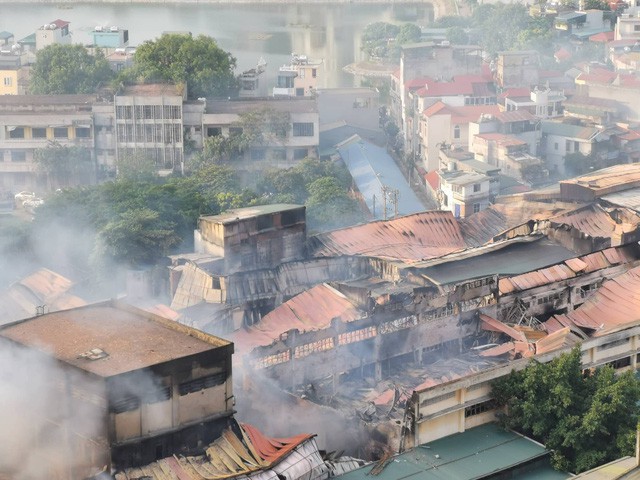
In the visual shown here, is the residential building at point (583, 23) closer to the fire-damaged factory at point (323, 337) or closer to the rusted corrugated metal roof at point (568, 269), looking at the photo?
the fire-damaged factory at point (323, 337)

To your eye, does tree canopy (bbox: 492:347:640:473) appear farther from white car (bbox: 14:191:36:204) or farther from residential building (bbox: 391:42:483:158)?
residential building (bbox: 391:42:483:158)

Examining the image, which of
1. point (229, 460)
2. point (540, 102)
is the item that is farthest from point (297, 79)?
point (229, 460)

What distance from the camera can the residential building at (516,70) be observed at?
41.2 meters

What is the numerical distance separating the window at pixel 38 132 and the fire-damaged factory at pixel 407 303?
13.3 meters

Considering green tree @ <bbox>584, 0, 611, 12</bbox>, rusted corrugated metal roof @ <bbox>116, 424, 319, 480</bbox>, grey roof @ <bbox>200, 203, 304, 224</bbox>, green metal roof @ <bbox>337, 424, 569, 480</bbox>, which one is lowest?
green metal roof @ <bbox>337, 424, 569, 480</bbox>

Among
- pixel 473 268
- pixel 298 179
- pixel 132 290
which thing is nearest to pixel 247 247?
pixel 132 290

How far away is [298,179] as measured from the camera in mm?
31281

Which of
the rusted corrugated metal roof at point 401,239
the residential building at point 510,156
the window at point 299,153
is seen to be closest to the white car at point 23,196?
the window at point 299,153

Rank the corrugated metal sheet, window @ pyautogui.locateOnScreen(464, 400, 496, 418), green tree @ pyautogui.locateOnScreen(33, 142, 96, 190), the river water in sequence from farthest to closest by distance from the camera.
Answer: the river water
green tree @ pyautogui.locateOnScreen(33, 142, 96, 190)
the corrugated metal sheet
window @ pyautogui.locateOnScreen(464, 400, 496, 418)

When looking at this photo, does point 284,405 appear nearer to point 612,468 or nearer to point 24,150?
point 612,468

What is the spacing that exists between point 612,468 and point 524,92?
23.5 m

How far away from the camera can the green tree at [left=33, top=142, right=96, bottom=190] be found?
34344 millimetres

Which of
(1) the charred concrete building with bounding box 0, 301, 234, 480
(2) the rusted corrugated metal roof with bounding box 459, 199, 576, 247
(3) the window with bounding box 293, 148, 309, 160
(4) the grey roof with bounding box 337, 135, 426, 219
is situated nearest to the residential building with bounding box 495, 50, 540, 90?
(4) the grey roof with bounding box 337, 135, 426, 219

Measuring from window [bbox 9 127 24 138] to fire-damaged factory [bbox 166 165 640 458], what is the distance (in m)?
13.4
